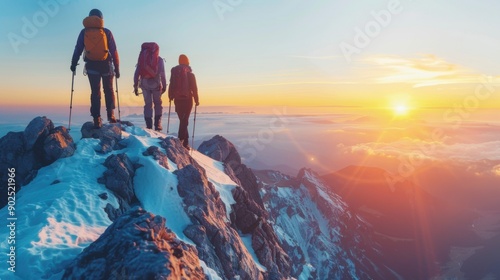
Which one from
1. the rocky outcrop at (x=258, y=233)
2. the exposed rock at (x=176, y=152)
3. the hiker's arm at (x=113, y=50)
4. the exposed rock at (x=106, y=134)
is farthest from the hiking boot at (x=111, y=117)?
the rocky outcrop at (x=258, y=233)

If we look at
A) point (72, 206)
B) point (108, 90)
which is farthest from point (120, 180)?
point (108, 90)

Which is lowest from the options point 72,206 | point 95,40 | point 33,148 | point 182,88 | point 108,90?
point 72,206

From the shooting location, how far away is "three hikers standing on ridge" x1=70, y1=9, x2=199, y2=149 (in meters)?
18.0

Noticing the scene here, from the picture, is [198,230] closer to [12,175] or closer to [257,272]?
[257,272]

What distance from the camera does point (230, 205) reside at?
976 inches

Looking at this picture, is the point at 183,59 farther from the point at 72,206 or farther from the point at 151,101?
the point at 72,206

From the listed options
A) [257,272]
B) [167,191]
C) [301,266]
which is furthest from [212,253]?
[301,266]

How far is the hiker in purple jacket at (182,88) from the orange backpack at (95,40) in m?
5.08

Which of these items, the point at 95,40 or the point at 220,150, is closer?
the point at 95,40

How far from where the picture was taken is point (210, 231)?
18609 mm

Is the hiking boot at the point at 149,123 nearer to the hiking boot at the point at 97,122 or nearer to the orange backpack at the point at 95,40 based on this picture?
the hiking boot at the point at 97,122

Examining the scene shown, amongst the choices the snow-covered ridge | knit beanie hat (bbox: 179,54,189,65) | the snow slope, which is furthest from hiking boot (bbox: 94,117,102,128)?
A: knit beanie hat (bbox: 179,54,189,65)

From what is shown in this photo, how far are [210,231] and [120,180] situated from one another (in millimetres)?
5611

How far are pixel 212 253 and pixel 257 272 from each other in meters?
5.45
